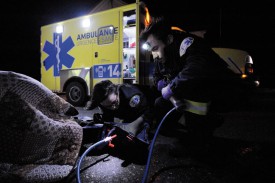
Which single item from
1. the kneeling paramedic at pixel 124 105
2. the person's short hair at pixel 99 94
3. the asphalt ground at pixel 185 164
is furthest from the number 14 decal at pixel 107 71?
the asphalt ground at pixel 185 164

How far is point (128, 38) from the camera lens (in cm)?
516

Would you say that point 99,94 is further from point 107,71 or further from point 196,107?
point 107,71

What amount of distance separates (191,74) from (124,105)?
1081mm

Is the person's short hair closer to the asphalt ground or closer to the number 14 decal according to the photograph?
the asphalt ground

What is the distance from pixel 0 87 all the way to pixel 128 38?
14.1 feet

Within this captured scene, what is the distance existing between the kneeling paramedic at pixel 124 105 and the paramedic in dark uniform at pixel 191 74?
0.22m

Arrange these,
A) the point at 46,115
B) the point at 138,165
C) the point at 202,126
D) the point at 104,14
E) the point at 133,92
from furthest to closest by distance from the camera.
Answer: the point at 104,14 → the point at 133,92 → the point at 202,126 → the point at 138,165 → the point at 46,115

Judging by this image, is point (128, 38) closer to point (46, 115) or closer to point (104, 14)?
point (104, 14)

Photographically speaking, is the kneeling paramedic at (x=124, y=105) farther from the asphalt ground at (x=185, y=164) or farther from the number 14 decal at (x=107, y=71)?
the number 14 decal at (x=107, y=71)

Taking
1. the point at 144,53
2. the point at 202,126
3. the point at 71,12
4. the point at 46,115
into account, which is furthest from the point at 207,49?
the point at 71,12

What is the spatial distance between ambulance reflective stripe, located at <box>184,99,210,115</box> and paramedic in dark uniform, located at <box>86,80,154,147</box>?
1.43 feet

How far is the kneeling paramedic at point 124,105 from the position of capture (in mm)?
2086

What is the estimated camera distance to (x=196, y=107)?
176cm

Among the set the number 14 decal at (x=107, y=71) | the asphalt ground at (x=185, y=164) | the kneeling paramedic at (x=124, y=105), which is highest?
the number 14 decal at (x=107, y=71)
